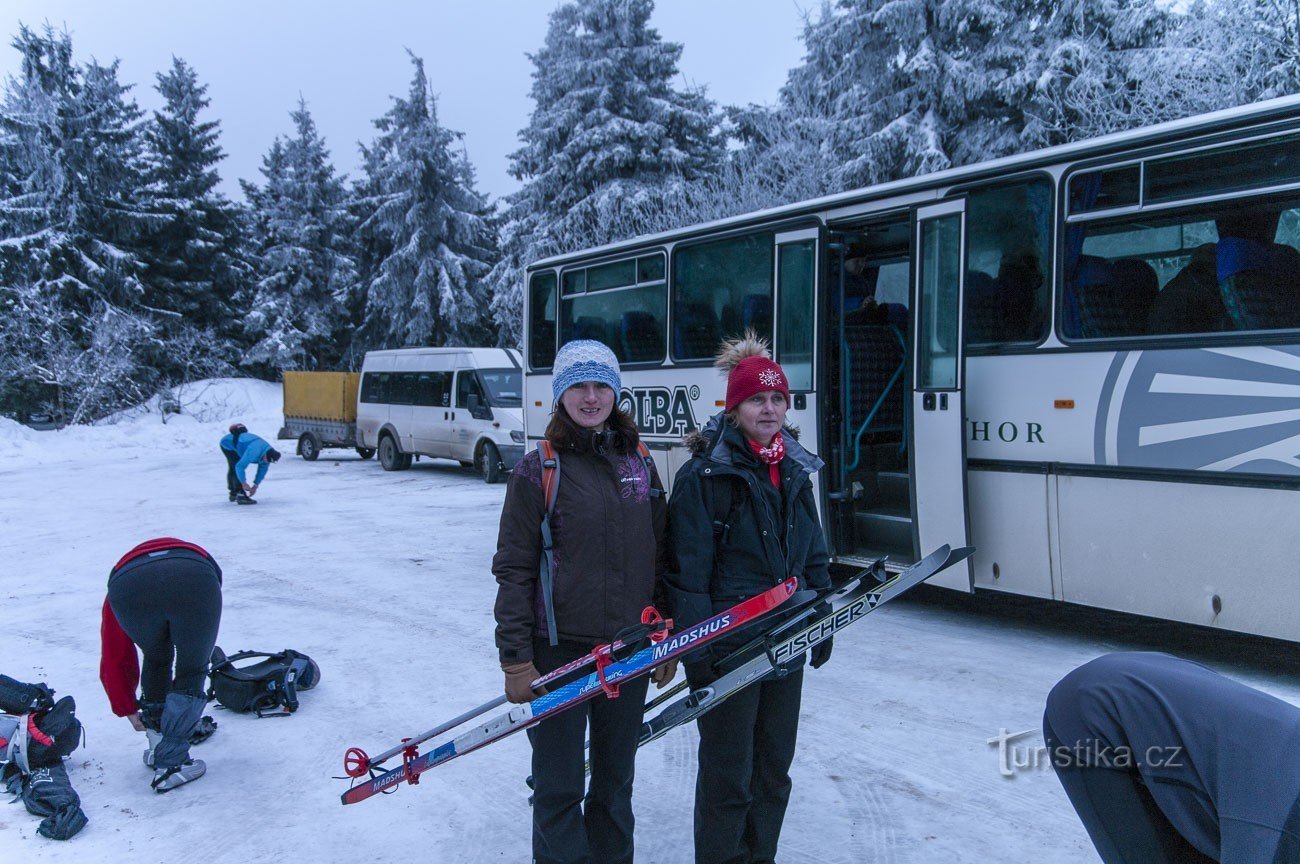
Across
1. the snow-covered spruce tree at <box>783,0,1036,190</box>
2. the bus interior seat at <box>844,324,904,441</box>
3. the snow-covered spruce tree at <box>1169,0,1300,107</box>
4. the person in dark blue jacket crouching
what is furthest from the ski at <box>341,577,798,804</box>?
the snow-covered spruce tree at <box>783,0,1036,190</box>

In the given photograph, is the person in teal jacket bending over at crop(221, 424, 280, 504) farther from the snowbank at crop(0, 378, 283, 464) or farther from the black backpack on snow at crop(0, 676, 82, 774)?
the snowbank at crop(0, 378, 283, 464)

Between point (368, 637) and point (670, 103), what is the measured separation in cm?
2333

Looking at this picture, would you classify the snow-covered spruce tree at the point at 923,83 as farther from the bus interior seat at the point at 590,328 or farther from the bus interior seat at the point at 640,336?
the bus interior seat at the point at 640,336

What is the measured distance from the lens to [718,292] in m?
8.13

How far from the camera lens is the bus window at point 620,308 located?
8805mm

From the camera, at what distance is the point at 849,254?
306 inches

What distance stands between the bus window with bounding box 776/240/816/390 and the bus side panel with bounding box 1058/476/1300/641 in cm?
219

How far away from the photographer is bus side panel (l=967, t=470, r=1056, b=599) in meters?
5.93

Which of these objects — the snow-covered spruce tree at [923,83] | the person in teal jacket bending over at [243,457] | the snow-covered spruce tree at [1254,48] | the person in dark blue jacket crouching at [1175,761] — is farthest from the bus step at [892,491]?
the snow-covered spruce tree at [923,83]

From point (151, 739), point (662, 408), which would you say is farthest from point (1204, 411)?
point (151, 739)

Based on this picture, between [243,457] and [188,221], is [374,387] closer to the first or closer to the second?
[243,457]

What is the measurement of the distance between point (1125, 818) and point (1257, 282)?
454cm

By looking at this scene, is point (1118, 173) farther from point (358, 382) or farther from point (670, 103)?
point (670, 103)

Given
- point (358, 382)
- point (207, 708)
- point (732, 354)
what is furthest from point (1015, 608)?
point (358, 382)
